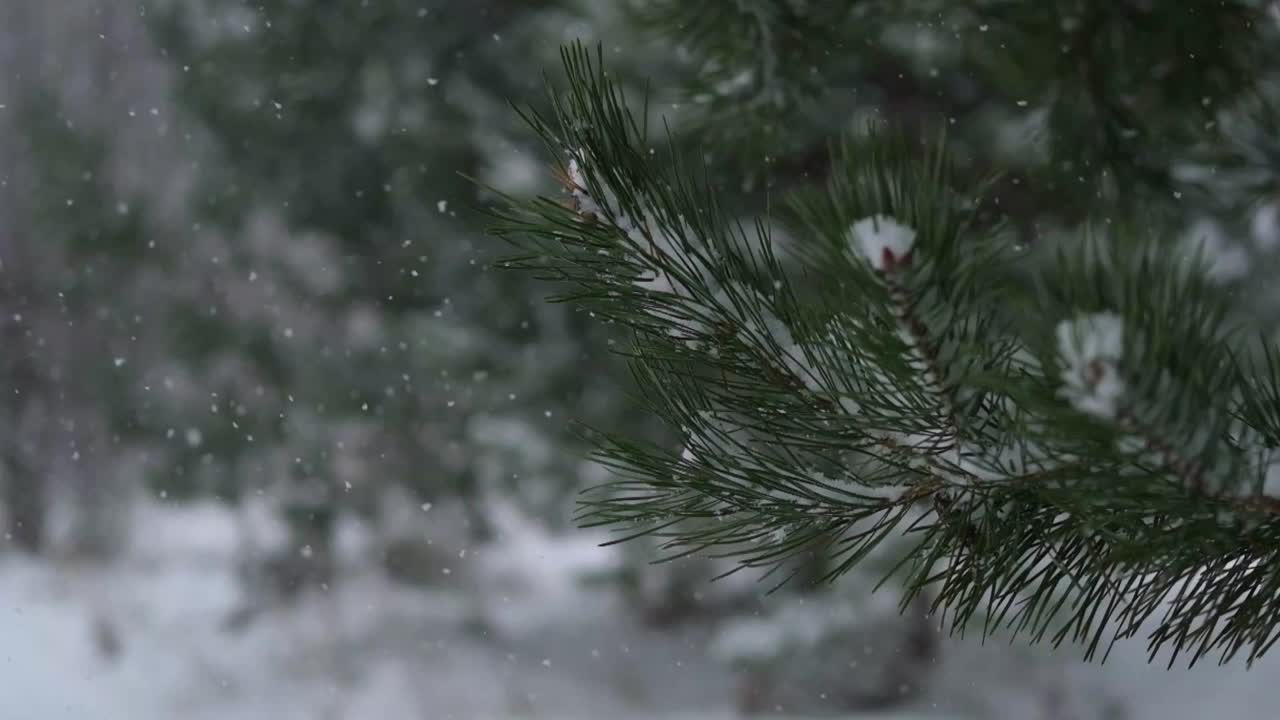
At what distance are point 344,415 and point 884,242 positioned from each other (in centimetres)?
280

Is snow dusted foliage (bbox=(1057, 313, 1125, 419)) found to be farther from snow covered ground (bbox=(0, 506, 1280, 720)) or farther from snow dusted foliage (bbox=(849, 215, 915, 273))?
snow covered ground (bbox=(0, 506, 1280, 720))

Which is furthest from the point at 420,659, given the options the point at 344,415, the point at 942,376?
the point at 942,376

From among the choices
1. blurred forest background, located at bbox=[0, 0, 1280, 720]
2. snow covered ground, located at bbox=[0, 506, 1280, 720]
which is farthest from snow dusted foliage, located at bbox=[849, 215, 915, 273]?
snow covered ground, located at bbox=[0, 506, 1280, 720]

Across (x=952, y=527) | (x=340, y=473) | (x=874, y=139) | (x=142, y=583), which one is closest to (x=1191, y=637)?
(x=952, y=527)

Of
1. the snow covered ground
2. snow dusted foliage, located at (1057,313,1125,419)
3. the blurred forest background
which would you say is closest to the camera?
snow dusted foliage, located at (1057,313,1125,419)

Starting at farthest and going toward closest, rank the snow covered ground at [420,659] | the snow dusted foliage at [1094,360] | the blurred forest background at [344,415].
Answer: the snow covered ground at [420,659]
the blurred forest background at [344,415]
the snow dusted foliage at [1094,360]

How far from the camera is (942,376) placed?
0.88 feet

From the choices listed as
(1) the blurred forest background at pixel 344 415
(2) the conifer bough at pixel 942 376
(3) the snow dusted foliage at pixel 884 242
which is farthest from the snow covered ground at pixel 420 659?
(3) the snow dusted foliage at pixel 884 242

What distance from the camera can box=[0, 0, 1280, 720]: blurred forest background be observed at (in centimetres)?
259

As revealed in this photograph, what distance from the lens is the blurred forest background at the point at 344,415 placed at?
8.49 ft

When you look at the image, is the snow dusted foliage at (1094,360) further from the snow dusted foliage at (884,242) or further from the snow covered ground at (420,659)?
the snow covered ground at (420,659)

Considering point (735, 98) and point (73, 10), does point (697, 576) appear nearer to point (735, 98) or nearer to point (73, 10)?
point (735, 98)

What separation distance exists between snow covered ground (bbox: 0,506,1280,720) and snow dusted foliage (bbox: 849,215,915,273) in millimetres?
2695

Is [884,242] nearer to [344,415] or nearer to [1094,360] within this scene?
[1094,360]
